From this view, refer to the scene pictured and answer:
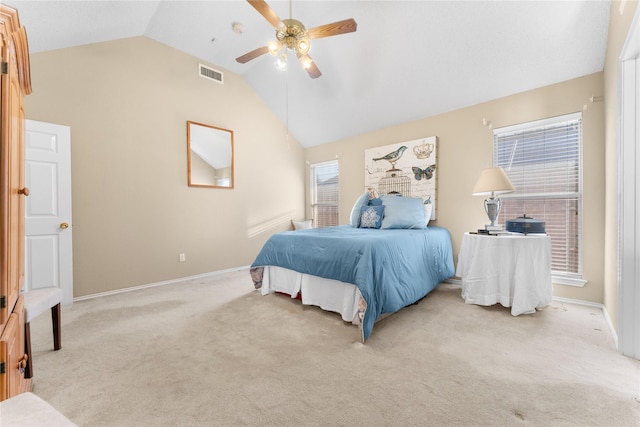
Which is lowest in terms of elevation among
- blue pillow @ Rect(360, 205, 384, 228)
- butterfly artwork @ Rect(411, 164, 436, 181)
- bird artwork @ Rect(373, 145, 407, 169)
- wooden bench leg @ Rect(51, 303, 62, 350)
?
wooden bench leg @ Rect(51, 303, 62, 350)

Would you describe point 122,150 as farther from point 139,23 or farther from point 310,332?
point 310,332

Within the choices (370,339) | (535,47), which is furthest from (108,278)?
(535,47)

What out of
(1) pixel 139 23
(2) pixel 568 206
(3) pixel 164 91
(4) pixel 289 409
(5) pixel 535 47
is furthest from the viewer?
(3) pixel 164 91

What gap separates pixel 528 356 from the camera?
1.78m

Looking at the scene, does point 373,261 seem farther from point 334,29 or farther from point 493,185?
point 334,29

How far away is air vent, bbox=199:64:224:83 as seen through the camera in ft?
13.3

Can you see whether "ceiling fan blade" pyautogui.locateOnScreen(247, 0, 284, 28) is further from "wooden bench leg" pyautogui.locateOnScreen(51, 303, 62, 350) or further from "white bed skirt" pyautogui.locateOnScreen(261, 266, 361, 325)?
"wooden bench leg" pyautogui.locateOnScreen(51, 303, 62, 350)

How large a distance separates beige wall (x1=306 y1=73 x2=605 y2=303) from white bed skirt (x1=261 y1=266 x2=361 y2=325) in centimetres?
203

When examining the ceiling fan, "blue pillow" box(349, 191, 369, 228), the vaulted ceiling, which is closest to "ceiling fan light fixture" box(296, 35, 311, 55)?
the ceiling fan

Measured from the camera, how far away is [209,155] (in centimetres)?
414

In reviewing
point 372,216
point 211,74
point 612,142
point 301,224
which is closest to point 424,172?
point 372,216

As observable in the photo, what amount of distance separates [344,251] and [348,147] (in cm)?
297

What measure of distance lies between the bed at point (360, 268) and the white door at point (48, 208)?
6.39ft

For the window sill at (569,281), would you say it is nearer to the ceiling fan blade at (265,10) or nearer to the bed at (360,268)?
the bed at (360,268)
